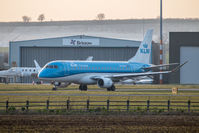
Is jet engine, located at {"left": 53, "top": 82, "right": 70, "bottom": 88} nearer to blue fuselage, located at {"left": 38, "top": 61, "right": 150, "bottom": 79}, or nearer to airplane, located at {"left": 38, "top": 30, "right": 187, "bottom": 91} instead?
airplane, located at {"left": 38, "top": 30, "right": 187, "bottom": 91}

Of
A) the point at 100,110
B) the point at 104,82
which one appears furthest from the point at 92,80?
the point at 100,110

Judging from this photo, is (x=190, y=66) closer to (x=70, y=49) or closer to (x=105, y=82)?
(x=70, y=49)

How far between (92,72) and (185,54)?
3703 centimetres

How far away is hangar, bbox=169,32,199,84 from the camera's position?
101375 mm

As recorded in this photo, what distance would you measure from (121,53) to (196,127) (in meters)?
75.3

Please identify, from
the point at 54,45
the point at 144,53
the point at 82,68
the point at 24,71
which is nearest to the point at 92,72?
the point at 82,68

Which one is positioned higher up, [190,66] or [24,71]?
[190,66]

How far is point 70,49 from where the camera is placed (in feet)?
358

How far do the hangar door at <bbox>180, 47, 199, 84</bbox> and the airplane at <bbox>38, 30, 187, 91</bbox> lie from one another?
27.5 metres

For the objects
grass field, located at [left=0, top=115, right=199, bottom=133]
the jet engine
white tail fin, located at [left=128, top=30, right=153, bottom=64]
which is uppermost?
white tail fin, located at [left=128, top=30, right=153, bottom=64]

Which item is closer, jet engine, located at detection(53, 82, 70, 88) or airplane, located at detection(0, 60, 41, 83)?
jet engine, located at detection(53, 82, 70, 88)

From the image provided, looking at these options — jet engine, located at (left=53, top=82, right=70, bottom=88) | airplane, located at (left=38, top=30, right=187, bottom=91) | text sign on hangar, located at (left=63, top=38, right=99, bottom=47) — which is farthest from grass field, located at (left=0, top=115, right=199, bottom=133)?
text sign on hangar, located at (left=63, top=38, right=99, bottom=47)

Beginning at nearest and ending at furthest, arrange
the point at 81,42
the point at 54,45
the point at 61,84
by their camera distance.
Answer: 1. the point at 61,84
2. the point at 81,42
3. the point at 54,45

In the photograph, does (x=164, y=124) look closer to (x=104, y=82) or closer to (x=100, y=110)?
(x=100, y=110)
